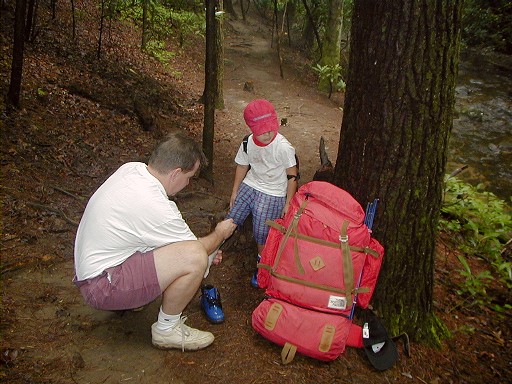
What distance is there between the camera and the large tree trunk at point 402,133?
267cm

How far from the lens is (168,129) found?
321 inches

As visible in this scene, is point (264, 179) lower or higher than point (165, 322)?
higher

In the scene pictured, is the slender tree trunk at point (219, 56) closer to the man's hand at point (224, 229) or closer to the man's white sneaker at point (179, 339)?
the man's hand at point (224, 229)

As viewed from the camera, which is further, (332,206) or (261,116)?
(261,116)

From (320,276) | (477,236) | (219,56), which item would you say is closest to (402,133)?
(320,276)

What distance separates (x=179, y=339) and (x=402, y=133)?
2.10 metres

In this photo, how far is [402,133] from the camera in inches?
111

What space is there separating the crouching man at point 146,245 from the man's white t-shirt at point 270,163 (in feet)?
3.13

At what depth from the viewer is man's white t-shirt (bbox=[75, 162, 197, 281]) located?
8.70 ft

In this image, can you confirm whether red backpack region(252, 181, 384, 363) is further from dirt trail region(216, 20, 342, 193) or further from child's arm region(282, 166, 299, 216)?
dirt trail region(216, 20, 342, 193)

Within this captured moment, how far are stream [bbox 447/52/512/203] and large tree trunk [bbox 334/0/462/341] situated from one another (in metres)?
6.07

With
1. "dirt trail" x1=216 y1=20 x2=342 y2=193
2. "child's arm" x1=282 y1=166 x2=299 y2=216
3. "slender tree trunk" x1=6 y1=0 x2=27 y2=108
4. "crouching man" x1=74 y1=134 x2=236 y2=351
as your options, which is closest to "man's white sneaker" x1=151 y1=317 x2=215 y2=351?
"crouching man" x1=74 y1=134 x2=236 y2=351

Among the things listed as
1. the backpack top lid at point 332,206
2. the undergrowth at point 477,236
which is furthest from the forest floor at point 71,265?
the backpack top lid at point 332,206

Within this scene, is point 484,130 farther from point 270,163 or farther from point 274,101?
point 270,163
